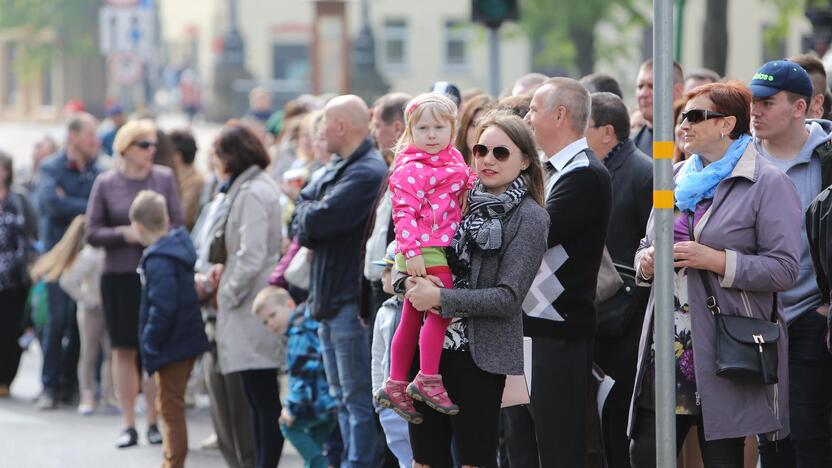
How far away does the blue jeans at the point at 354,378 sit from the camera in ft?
26.8

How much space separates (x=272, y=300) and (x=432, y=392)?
9.70ft

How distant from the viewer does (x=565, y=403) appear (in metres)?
6.49

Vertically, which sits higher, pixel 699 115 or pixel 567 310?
pixel 699 115

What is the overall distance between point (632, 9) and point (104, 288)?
22.0 m

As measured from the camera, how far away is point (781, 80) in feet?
22.3

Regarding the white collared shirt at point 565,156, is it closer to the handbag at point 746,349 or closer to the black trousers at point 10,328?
the handbag at point 746,349

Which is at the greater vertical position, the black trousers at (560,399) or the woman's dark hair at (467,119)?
the woman's dark hair at (467,119)

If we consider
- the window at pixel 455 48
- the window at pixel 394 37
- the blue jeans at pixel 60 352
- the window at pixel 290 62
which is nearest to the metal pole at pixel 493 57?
the blue jeans at pixel 60 352

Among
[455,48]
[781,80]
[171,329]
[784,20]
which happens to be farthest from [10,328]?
[455,48]

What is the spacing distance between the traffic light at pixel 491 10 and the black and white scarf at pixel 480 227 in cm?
627

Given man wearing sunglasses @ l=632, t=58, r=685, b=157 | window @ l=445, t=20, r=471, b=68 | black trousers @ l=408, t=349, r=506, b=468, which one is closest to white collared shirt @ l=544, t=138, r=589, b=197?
black trousers @ l=408, t=349, r=506, b=468

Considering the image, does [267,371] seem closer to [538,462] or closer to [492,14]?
[538,462]

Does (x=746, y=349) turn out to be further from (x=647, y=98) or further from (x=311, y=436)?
(x=311, y=436)

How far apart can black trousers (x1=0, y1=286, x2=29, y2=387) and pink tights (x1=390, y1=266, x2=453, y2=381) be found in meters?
8.14
